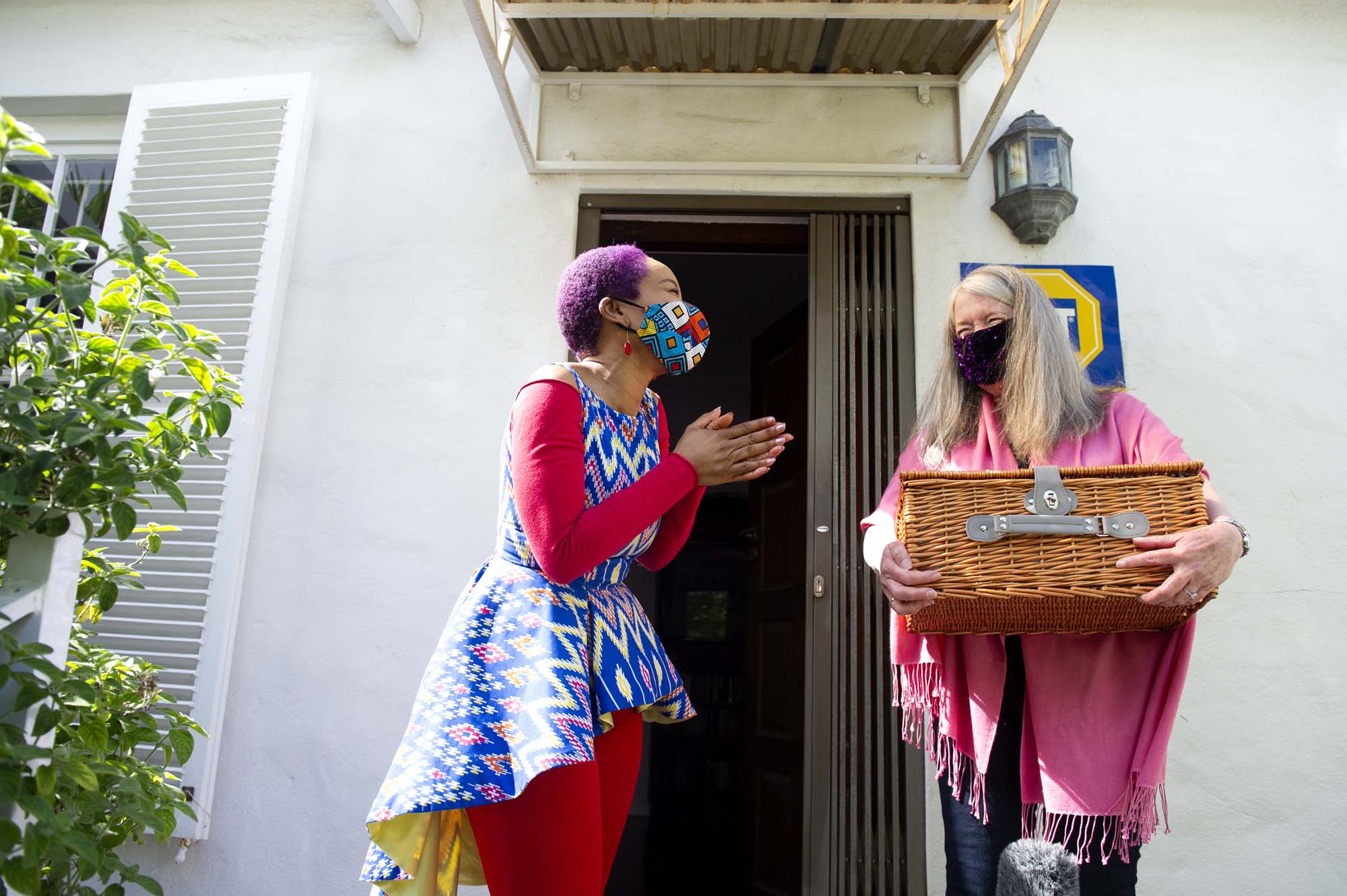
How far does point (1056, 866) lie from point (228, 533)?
8.79 feet

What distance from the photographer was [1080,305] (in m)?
3.38

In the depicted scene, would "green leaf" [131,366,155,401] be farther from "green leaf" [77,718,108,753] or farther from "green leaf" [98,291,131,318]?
"green leaf" [77,718,108,753]

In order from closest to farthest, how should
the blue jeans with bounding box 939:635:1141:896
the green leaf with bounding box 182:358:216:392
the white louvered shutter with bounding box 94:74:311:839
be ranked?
the blue jeans with bounding box 939:635:1141:896, the green leaf with bounding box 182:358:216:392, the white louvered shutter with bounding box 94:74:311:839

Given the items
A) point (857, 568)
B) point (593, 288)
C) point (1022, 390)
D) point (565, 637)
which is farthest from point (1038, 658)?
point (857, 568)

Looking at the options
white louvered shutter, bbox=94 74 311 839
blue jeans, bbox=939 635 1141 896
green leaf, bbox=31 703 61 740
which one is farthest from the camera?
white louvered shutter, bbox=94 74 311 839

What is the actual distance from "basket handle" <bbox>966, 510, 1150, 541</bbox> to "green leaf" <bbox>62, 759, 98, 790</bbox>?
150 centimetres

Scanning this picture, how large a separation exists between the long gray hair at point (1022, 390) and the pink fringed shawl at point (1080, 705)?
40 mm

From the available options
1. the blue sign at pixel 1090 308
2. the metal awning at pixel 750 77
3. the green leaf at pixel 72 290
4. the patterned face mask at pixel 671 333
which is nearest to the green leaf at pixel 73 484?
the green leaf at pixel 72 290

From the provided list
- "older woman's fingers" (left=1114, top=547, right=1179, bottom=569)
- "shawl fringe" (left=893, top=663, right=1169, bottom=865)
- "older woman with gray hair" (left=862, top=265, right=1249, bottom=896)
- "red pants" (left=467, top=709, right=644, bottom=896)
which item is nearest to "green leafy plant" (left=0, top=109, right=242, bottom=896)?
"red pants" (left=467, top=709, right=644, bottom=896)

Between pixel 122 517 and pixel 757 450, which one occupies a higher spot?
pixel 757 450

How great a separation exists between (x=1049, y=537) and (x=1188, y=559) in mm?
212

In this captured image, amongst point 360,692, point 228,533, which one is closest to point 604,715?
point 360,692

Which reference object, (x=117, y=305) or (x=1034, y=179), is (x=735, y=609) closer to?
(x=1034, y=179)

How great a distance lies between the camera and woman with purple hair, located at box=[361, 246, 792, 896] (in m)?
1.58
